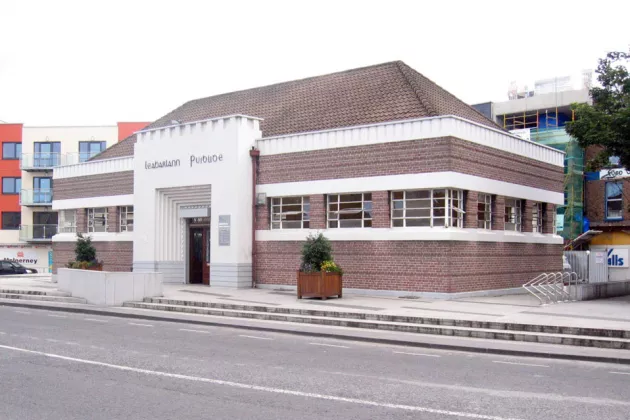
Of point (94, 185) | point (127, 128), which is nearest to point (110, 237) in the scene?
point (94, 185)

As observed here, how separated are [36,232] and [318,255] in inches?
1691

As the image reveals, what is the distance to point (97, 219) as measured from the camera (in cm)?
3262

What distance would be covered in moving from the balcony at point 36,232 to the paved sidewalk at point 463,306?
36229 millimetres

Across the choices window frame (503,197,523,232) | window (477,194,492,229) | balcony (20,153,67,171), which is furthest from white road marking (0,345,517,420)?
balcony (20,153,67,171)

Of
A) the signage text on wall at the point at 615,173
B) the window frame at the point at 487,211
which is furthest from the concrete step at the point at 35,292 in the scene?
the signage text on wall at the point at 615,173

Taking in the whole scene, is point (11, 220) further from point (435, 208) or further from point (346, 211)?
point (435, 208)

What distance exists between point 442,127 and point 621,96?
6.15 metres

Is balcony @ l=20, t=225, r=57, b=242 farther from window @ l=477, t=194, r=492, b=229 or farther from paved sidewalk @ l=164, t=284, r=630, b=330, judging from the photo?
window @ l=477, t=194, r=492, b=229

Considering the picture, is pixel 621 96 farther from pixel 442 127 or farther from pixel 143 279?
pixel 143 279

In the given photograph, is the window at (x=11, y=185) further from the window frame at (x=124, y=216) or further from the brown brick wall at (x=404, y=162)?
the brown brick wall at (x=404, y=162)

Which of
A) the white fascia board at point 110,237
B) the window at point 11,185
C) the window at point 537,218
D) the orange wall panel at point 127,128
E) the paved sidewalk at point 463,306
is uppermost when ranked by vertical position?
the orange wall panel at point 127,128

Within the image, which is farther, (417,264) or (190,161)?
(190,161)

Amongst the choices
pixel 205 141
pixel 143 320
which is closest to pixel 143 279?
pixel 143 320

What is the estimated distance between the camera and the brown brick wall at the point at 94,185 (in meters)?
31.0
